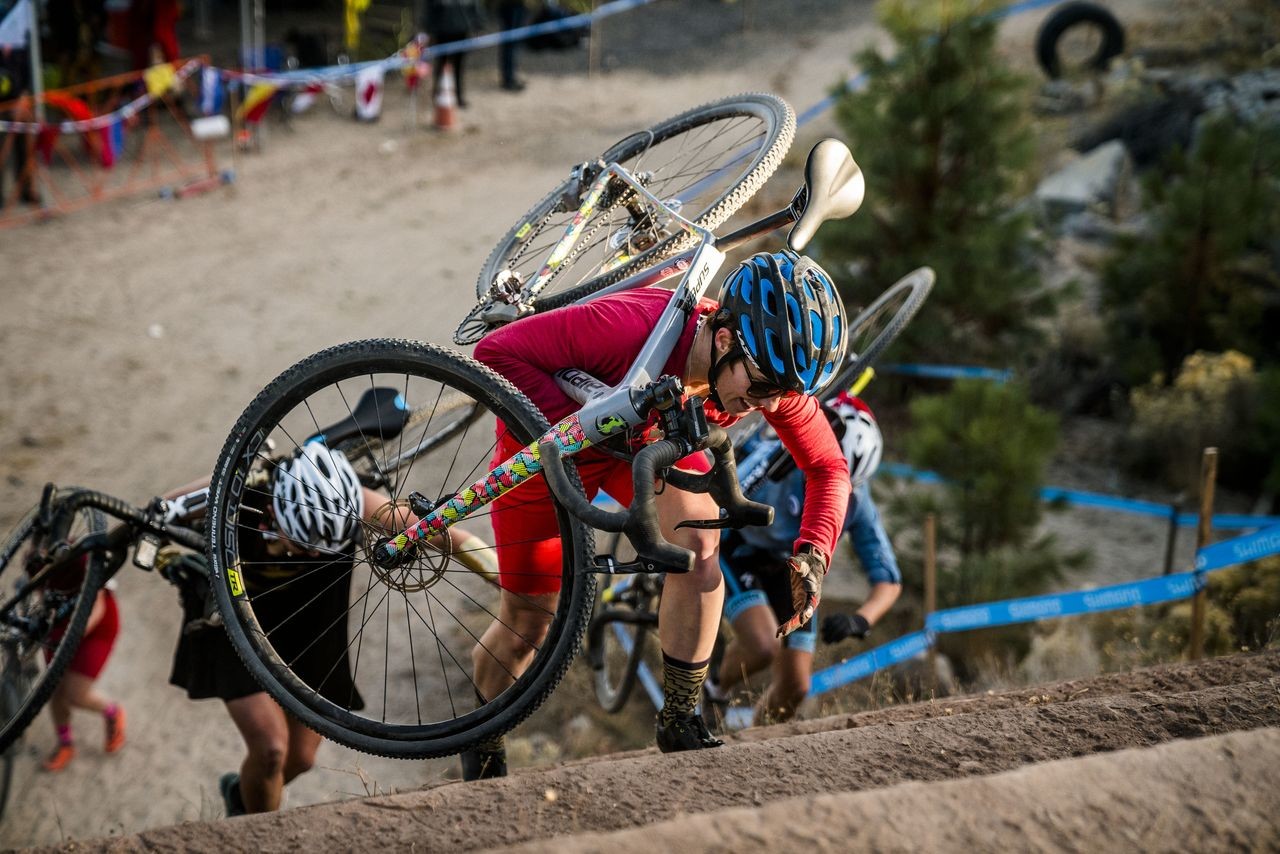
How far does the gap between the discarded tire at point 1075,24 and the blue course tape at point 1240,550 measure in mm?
14206

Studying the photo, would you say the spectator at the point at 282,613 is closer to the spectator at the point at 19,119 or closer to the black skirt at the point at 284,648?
the black skirt at the point at 284,648

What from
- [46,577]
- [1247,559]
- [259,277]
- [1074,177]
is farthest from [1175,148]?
[46,577]

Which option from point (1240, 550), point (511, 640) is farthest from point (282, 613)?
point (1240, 550)

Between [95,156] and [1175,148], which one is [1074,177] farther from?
[95,156]

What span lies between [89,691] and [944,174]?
821 centimetres

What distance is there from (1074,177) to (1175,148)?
3720 mm

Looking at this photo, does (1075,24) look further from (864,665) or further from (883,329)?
(883,329)

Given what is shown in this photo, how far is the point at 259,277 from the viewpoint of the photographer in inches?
432

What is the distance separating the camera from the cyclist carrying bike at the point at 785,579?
5043 millimetres

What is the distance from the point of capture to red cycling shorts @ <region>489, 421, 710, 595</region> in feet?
11.6

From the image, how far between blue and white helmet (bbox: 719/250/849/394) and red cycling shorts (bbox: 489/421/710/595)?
52 centimetres

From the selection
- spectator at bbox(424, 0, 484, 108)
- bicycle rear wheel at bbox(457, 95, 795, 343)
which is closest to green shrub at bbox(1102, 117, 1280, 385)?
bicycle rear wheel at bbox(457, 95, 795, 343)

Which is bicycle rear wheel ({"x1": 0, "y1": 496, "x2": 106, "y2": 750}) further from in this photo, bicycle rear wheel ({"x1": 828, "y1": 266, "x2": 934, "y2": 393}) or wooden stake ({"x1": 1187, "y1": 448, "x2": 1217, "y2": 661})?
wooden stake ({"x1": 1187, "y1": 448, "x2": 1217, "y2": 661})

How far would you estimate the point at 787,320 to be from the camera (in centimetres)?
306
